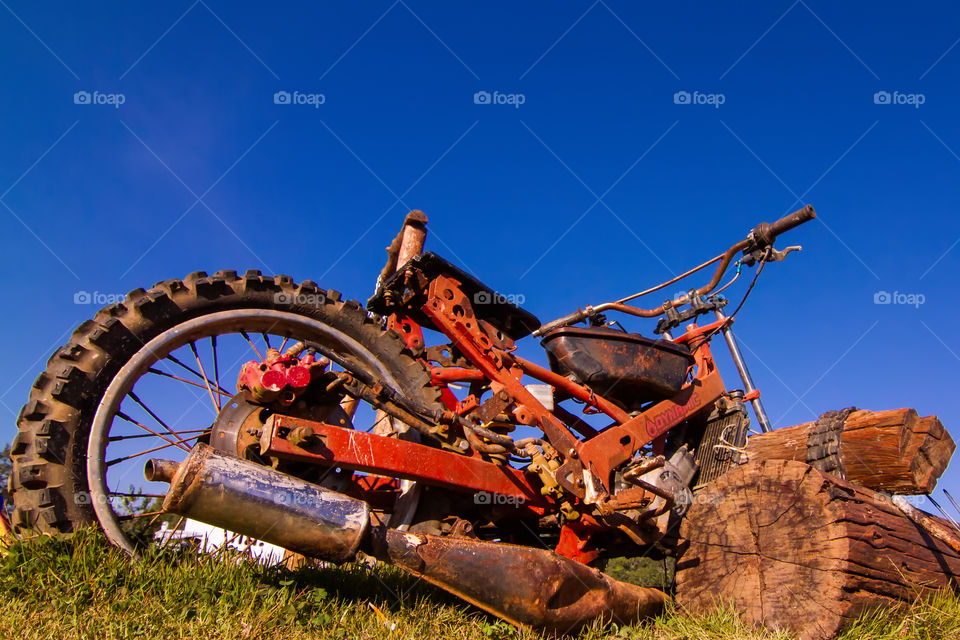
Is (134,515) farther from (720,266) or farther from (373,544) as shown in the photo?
(720,266)

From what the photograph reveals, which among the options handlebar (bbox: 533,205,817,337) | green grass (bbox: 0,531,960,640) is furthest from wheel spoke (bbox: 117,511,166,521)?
handlebar (bbox: 533,205,817,337)

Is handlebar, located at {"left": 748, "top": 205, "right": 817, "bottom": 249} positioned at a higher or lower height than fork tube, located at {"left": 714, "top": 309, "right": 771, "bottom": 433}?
higher

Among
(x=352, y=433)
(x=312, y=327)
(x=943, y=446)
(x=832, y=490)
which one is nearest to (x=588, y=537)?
(x=832, y=490)

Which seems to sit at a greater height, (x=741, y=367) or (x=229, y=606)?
(x=741, y=367)

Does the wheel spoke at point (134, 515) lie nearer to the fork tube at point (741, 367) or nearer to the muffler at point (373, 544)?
the muffler at point (373, 544)

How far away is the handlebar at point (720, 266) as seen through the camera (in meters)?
4.25

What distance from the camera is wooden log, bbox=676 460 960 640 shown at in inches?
116

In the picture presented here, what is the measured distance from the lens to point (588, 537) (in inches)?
141

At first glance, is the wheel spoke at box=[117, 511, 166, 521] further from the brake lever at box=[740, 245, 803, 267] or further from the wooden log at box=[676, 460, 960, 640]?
the brake lever at box=[740, 245, 803, 267]

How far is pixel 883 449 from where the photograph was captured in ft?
12.2

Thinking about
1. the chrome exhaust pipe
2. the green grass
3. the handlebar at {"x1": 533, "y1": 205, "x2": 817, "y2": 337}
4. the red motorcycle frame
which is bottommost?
the green grass

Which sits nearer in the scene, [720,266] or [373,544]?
[373,544]

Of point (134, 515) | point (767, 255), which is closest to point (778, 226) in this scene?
point (767, 255)

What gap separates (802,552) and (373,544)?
1.93 meters
